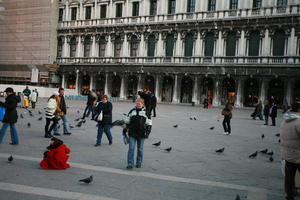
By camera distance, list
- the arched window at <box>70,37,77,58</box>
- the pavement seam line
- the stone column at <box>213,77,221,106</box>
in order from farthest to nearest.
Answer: the arched window at <box>70,37,77,58</box> < the stone column at <box>213,77,221,106</box> < the pavement seam line

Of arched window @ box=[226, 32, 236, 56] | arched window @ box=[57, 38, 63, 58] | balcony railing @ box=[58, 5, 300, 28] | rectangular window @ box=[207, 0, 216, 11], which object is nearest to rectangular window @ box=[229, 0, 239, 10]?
balcony railing @ box=[58, 5, 300, 28]

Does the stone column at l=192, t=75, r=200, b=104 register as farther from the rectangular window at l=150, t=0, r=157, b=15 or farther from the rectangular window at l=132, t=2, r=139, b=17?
the rectangular window at l=132, t=2, r=139, b=17

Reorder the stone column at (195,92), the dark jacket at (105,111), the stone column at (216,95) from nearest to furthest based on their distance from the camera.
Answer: the dark jacket at (105,111) < the stone column at (216,95) < the stone column at (195,92)

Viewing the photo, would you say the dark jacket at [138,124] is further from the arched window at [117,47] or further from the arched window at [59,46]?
the arched window at [59,46]

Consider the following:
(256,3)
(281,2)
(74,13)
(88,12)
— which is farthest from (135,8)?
(281,2)

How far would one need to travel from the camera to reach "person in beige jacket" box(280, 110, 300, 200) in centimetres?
530

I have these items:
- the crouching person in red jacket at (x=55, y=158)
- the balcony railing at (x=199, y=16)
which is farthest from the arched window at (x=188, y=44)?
the crouching person in red jacket at (x=55, y=158)

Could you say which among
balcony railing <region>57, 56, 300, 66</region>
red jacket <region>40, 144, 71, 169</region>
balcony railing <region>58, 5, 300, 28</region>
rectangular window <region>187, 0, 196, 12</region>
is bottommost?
→ red jacket <region>40, 144, 71, 169</region>

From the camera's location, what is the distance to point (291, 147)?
533 centimetres

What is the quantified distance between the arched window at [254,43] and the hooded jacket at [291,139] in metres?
30.4

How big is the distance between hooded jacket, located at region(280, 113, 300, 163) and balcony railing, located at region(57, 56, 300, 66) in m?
28.5

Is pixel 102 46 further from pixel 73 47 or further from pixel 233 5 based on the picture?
pixel 233 5

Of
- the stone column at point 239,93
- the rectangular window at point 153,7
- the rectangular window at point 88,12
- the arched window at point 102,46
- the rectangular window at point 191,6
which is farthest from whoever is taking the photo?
the rectangular window at point 88,12

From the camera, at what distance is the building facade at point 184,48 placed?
3312 centimetres
